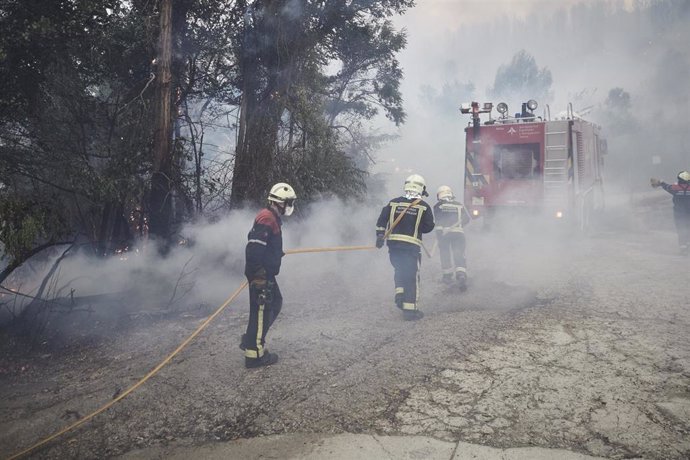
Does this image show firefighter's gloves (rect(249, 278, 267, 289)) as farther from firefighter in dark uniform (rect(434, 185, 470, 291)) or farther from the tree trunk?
the tree trunk

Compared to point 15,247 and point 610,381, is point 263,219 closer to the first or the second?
point 15,247

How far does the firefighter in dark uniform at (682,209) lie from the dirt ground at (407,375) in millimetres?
2164

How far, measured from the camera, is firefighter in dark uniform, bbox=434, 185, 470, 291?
717 cm

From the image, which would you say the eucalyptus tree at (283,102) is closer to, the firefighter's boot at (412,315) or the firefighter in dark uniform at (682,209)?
the firefighter's boot at (412,315)

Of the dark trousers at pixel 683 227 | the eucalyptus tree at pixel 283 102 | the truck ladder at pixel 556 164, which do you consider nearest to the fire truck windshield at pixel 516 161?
the truck ladder at pixel 556 164

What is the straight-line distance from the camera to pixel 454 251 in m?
7.25

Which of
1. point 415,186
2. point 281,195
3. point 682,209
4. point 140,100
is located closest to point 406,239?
point 415,186

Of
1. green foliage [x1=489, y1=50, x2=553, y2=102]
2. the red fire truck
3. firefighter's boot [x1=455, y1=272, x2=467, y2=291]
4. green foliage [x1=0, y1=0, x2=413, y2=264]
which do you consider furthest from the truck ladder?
green foliage [x1=489, y1=50, x2=553, y2=102]

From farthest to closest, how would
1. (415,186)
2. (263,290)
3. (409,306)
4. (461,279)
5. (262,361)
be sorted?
1. (461,279)
2. (415,186)
3. (409,306)
4. (263,290)
5. (262,361)

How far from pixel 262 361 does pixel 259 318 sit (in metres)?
0.41

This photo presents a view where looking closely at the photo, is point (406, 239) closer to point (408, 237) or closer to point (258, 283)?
point (408, 237)

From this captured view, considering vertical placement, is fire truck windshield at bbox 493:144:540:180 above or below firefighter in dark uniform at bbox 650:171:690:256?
above

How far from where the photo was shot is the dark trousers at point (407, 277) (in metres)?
5.71

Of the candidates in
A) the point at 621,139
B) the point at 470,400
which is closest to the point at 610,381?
the point at 470,400
